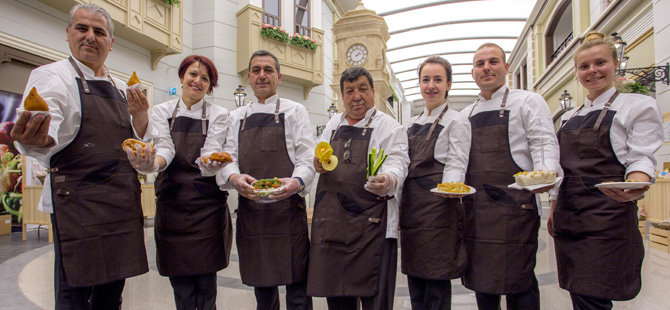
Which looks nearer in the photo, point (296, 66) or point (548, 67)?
point (296, 66)

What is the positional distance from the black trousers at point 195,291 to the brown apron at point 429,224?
44.4 inches

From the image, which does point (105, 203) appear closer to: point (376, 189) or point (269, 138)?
point (269, 138)

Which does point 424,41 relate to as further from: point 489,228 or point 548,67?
point 489,228

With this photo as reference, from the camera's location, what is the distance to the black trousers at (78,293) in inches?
65.5

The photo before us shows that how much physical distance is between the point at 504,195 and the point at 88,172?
80.4 inches

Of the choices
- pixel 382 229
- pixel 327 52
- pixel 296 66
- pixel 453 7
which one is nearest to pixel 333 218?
pixel 382 229

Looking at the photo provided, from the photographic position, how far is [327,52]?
43.0 feet

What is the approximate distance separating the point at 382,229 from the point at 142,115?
1340 millimetres

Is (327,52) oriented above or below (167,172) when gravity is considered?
above

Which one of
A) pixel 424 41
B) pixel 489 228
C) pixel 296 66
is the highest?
pixel 424 41

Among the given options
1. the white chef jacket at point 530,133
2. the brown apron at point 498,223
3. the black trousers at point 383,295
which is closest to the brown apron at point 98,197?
the black trousers at point 383,295

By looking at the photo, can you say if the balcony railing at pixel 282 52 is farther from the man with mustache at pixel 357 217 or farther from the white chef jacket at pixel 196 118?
the man with mustache at pixel 357 217

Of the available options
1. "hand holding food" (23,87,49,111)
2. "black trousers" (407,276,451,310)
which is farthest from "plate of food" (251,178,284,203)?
"black trousers" (407,276,451,310)

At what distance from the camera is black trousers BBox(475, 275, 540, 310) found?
2143 mm
